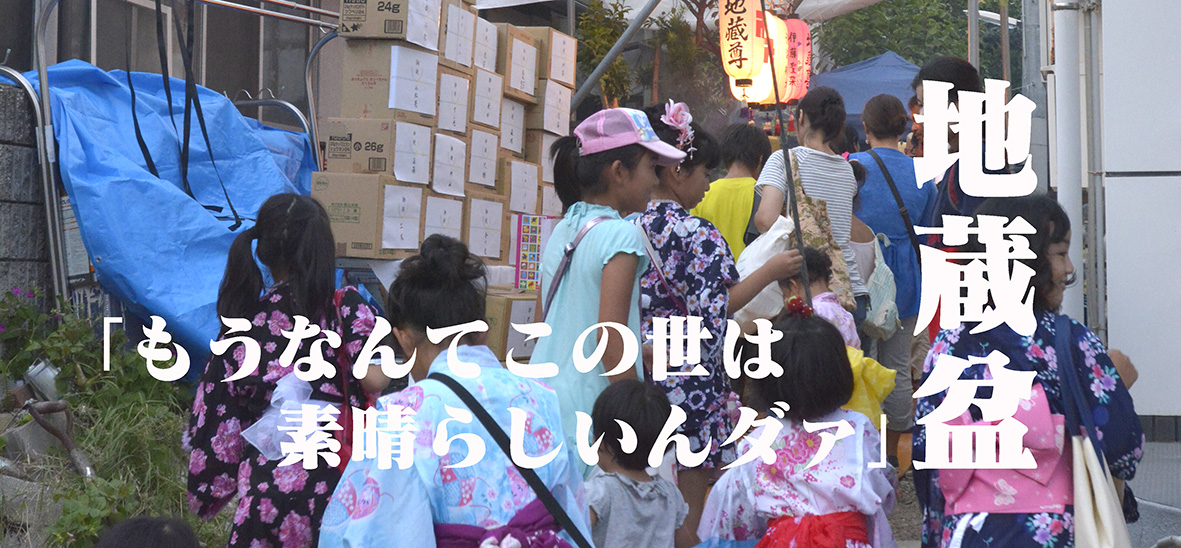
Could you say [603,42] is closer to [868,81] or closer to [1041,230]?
[868,81]

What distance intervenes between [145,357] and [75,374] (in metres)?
0.32

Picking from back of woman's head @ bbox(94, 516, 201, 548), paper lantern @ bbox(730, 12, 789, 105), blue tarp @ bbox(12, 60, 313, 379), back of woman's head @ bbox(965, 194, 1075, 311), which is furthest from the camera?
paper lantern @ bbox(730, 12, 789, 105)

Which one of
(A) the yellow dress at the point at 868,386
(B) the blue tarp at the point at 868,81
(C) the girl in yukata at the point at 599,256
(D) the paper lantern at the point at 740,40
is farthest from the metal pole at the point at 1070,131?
(B) the blue tarp at the point at 868,81

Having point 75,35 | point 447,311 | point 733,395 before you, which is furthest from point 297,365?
point 75,35

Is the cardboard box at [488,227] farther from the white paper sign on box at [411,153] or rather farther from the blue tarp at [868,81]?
the blue tarp at [868,81]

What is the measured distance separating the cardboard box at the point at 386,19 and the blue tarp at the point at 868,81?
35.7 feet

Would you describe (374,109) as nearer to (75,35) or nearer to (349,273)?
(349,273)

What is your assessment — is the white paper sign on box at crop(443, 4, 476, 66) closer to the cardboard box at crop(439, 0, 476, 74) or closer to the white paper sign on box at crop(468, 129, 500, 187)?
the cardboard box at crop(439, 0, 476, 74)

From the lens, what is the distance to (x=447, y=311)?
263 cm

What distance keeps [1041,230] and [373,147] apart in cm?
394

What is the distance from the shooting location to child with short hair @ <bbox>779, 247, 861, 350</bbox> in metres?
4.72

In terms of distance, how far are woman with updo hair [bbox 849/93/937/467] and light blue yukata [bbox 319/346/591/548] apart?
332cm

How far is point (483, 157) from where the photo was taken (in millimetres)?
7043

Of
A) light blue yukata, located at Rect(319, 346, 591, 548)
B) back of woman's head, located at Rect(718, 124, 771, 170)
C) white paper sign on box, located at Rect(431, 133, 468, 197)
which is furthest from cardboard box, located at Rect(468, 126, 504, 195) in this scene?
light blue yukata, located at Rect(319, 346, 591, 548)
